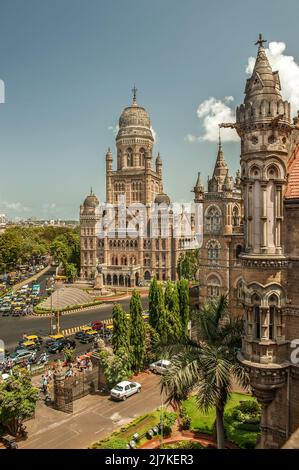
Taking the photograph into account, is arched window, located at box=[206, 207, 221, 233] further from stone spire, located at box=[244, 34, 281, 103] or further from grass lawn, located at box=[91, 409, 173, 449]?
stone spire, located at box=[244, 34, 281, 103]

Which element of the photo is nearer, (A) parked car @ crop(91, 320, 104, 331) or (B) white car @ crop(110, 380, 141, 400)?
(B) white car @ crop(110, 380, 141, 400)

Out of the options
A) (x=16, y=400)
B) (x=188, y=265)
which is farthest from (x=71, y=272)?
(x=16, y=400)

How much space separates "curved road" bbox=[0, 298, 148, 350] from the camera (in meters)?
50.2

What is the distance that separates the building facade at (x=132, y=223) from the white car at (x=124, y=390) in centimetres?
5529

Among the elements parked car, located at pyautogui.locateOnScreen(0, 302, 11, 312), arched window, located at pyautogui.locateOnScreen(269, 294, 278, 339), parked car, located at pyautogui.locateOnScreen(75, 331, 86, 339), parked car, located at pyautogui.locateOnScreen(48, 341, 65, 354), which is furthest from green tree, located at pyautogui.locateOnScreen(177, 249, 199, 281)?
arched window, located at pyautogui.locateOnScreen(269, 294, 278, 339)

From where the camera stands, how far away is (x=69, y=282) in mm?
92875

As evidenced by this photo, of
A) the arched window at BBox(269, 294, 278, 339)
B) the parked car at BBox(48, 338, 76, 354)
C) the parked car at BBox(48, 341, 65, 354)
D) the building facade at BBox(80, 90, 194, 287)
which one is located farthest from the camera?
the building facade at BBox(80, 90, 194, 287)

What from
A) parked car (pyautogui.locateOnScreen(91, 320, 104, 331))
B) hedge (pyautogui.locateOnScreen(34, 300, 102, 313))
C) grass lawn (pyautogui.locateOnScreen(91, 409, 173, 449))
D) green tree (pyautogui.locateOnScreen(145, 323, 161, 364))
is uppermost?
green tree (pyautogui.locateOnScreen(145, 323, 161, 364))

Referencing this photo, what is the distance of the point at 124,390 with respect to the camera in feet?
98.2

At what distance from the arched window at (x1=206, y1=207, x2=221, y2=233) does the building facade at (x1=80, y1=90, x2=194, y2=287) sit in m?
40.4

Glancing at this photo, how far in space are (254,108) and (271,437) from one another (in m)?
13.4

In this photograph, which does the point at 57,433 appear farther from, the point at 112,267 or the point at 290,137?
the point at 112,267

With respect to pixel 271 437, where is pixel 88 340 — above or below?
below
